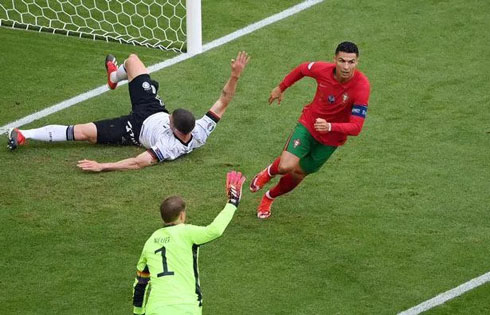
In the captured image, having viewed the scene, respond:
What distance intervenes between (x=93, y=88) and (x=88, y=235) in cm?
360

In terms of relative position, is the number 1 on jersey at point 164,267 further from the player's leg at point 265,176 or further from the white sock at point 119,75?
the white sock at point 119,75

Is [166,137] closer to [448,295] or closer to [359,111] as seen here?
[359,111]

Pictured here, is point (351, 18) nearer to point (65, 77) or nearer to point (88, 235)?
point (65, 77)

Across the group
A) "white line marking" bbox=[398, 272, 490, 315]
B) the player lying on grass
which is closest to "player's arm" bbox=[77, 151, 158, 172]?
the player lying on grass

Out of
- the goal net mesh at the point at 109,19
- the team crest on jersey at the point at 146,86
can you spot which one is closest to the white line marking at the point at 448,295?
the team crest on jersey at the point at 146,86

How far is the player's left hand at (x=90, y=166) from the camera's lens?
40.8ft

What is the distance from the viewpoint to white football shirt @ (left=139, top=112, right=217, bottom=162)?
12672 millimetres

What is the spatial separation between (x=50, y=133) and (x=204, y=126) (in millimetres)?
1611

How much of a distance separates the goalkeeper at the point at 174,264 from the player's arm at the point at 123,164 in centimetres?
361

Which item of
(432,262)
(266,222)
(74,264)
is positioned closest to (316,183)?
(266,222)

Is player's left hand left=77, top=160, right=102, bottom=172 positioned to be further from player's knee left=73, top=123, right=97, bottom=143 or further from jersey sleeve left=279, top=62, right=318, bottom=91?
jersey sleeve left=279, top=62, right=318, bottom=91

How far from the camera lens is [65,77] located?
14.8 m

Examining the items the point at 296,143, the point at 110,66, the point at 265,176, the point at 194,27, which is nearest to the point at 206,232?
the point at 296,143

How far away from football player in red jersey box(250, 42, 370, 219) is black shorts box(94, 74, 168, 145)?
188 centimetres
